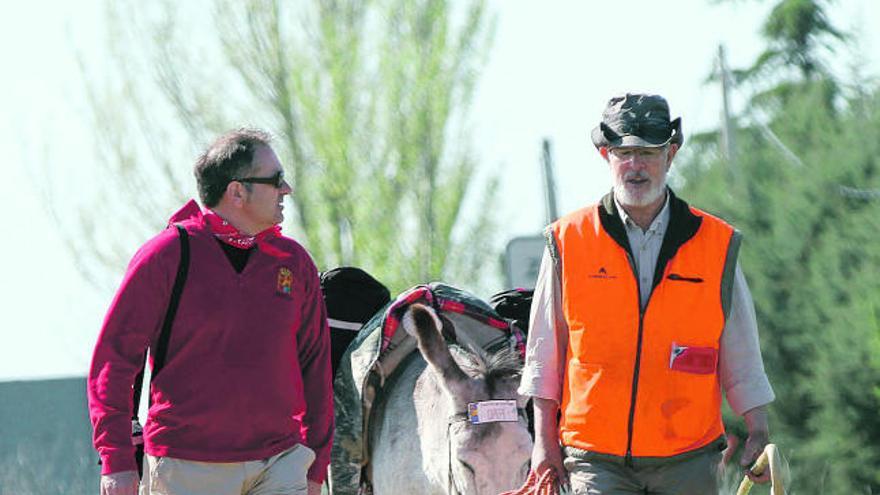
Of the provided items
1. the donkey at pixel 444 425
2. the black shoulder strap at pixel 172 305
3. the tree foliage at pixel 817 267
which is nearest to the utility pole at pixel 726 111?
the tree foliage at pixel 817 267

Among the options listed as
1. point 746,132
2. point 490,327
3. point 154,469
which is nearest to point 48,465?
point 490,327

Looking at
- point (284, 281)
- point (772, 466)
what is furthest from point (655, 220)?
point (284, 281)

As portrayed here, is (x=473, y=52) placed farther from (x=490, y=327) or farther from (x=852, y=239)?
(x=490, y=327)

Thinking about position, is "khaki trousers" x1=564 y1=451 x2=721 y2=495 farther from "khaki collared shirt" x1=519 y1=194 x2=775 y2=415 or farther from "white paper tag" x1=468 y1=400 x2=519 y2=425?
"white paper tag" x1=468 y1=400 x2=519 y2=425

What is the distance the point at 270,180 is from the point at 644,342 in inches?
55.5

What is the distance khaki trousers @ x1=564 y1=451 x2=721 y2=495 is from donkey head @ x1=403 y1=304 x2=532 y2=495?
1556mm

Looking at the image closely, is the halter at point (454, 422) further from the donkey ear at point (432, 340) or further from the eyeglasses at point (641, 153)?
the eyeglasses at point (641, 153)

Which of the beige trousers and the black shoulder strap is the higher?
the black shoulder strap

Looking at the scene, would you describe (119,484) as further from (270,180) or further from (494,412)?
(494,412)

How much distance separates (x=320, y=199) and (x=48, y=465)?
398 inches

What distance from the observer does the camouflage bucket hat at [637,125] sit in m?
6.05

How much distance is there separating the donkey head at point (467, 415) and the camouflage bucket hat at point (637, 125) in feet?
5.94

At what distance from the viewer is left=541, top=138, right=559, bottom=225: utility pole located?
21234 millimetres

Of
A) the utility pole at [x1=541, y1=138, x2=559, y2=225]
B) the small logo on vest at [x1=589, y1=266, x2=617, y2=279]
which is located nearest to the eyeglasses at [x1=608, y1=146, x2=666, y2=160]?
the small logo on vest at [x1=589, y1=266, x2=617, y2=279]
